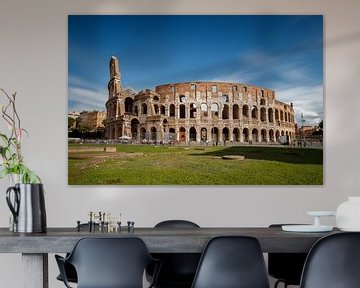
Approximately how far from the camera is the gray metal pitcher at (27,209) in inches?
136

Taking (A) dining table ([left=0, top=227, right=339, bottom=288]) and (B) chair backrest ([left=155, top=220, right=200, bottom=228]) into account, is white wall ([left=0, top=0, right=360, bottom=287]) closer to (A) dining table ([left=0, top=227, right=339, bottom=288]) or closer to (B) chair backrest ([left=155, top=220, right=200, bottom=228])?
(B) chair backrest ([left=155, top=220, right=200, bottom=228])

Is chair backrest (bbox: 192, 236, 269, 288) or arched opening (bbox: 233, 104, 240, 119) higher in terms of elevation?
arched opening (bbox: 233, 104, 240, 119)

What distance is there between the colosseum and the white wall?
1.36ft

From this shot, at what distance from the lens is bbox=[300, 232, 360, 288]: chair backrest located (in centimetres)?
313

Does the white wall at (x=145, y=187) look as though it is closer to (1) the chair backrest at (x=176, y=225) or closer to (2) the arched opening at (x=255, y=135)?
(2) the arched opening at (x=255, y=135)

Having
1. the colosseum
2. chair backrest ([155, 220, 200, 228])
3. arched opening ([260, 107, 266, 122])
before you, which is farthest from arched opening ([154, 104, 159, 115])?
chair backrest ([155, 220, 200, 228])

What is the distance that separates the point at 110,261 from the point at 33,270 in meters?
0.43

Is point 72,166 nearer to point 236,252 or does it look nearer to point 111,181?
point 111,181

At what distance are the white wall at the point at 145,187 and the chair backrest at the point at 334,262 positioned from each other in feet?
7.29

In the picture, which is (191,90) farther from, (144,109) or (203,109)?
(144,109)

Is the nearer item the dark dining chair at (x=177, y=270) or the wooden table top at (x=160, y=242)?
the wooden table top at (x=160, y=242)

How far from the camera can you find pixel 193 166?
17.9ft

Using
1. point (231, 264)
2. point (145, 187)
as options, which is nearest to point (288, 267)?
point (231, 264)

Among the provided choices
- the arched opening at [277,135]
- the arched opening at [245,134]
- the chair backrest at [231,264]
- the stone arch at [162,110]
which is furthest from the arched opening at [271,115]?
the chair backrest at [231,264]
